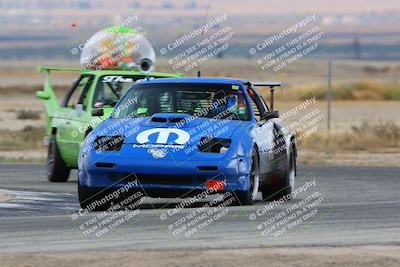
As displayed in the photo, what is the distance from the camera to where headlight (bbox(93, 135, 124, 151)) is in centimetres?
1424

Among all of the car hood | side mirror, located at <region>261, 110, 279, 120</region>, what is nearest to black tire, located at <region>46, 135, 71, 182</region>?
side mirror, located at <region>261, 110, 279, 120</region>

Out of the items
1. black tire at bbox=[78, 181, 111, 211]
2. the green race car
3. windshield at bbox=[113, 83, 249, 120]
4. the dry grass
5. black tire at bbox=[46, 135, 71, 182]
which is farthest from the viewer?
the dry grass

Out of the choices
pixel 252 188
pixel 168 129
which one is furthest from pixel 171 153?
pixel 252 188

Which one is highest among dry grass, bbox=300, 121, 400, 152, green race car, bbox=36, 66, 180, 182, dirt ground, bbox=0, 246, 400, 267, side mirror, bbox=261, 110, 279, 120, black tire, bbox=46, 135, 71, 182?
dirt ground, bbox=0, 246, 400, 267

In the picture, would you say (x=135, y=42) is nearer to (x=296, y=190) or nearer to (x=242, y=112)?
(x=296, y=190)

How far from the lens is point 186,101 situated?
15.5 meters

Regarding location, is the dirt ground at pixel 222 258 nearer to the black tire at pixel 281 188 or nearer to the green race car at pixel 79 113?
the black tire at pixel 281 188

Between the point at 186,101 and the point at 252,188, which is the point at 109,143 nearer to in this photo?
the point at 186,101

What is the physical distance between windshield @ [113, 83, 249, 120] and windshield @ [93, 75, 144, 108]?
3.61 meters

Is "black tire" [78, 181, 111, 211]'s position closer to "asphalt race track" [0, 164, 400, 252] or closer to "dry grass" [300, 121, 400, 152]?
"asphalt race track" [0, 164, 400, 252]

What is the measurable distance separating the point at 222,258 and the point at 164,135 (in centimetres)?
416

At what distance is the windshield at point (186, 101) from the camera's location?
1530cm

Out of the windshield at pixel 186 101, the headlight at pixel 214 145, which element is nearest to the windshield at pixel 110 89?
the windshield at pixel 186 101

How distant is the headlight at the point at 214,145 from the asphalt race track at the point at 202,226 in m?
0.61
